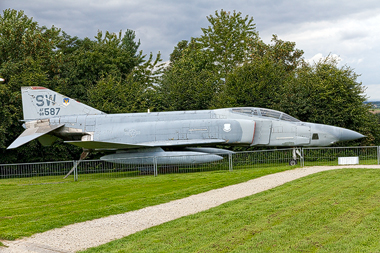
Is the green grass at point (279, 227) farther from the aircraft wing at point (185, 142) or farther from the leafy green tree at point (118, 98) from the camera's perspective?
the leafy green tree at point (118, 98)

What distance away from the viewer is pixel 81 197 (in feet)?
38.8

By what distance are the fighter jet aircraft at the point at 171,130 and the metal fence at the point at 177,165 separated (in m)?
0.44

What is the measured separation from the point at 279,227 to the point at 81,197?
279 inches

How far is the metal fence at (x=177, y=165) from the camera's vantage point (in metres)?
17.2

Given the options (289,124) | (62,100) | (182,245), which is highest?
(62,100)

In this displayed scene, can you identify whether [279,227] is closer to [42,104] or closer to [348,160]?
[348,160]

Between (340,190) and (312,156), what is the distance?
8426 millimetres

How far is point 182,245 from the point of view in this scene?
20.6 feet

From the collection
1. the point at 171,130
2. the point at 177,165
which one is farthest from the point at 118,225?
the point at 171,130

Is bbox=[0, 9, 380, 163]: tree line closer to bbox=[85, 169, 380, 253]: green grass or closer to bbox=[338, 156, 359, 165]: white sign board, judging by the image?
bbox=[338, 156, 359, 165]: white sign board

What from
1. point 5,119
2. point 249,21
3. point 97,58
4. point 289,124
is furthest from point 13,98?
point 249,21

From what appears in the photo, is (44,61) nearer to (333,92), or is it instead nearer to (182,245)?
(333,92)

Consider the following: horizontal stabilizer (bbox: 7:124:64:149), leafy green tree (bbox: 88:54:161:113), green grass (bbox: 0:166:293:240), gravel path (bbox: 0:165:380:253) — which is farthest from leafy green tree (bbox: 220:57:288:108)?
gravel path (bbox: 0:165:380:253)

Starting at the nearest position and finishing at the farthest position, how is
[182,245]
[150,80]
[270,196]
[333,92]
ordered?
1. [182,245]
2. [270,196]
3. [333,92]
4. [150,80]
